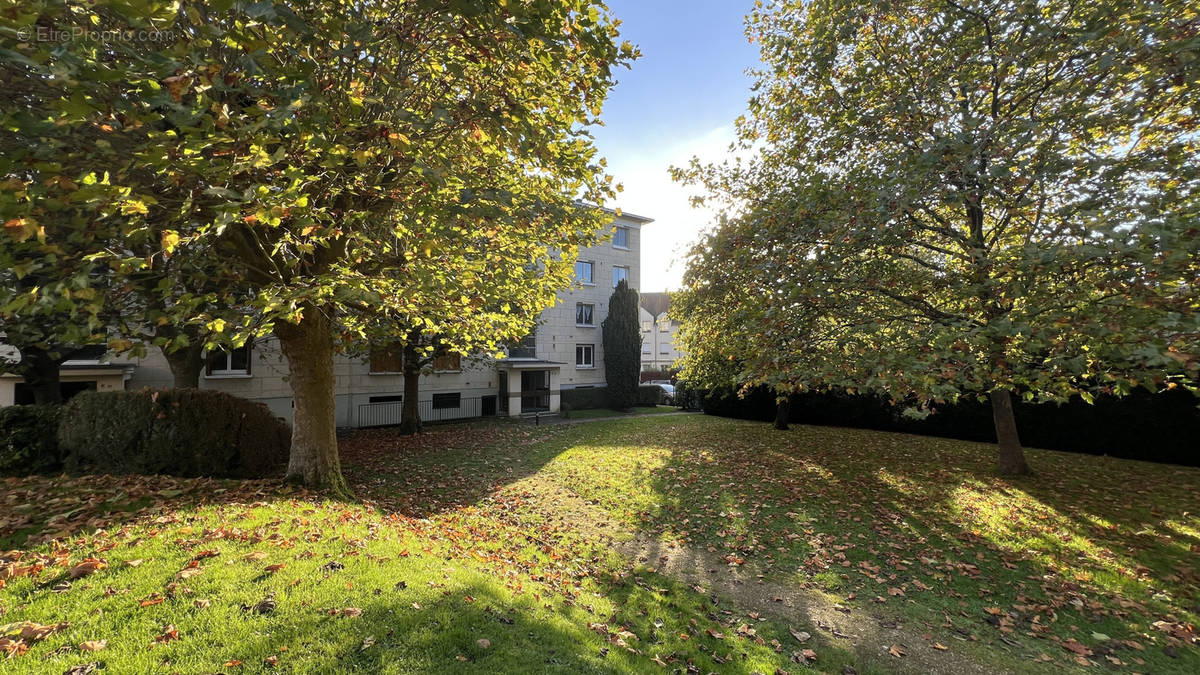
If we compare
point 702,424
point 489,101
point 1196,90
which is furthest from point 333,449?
point 702,424

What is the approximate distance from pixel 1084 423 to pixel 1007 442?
5.35 metres

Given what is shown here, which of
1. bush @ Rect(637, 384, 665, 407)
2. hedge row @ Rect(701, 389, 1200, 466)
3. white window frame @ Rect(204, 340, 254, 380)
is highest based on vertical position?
white window frame @ Rect(204, 340, 254, 380)

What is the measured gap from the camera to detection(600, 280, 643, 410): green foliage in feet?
88.6

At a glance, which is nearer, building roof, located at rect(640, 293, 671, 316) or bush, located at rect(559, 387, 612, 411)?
bush, located at rect(559, 387, 612, 411)

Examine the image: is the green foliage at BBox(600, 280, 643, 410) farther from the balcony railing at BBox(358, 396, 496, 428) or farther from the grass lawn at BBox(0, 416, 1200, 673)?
the grass lawn at BBox(0, 416, 1200, 673)

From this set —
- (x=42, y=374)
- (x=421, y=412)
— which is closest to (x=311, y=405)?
(x=42, y=374)

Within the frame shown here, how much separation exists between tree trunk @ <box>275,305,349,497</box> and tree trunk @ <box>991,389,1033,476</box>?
13.7 meters

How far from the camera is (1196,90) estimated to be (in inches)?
224

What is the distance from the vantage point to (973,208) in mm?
8914

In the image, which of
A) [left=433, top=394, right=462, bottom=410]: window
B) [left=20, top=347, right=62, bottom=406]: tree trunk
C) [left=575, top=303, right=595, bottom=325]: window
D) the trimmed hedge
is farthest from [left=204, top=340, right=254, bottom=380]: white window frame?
the trimmed hedge

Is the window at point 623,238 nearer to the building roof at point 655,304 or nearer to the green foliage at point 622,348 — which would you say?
the green foliage at point 622,348

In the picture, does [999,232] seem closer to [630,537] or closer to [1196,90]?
[1196,90]

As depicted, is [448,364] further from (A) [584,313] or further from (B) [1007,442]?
(B) [1007,442]

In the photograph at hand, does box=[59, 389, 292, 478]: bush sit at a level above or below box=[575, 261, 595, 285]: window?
below
